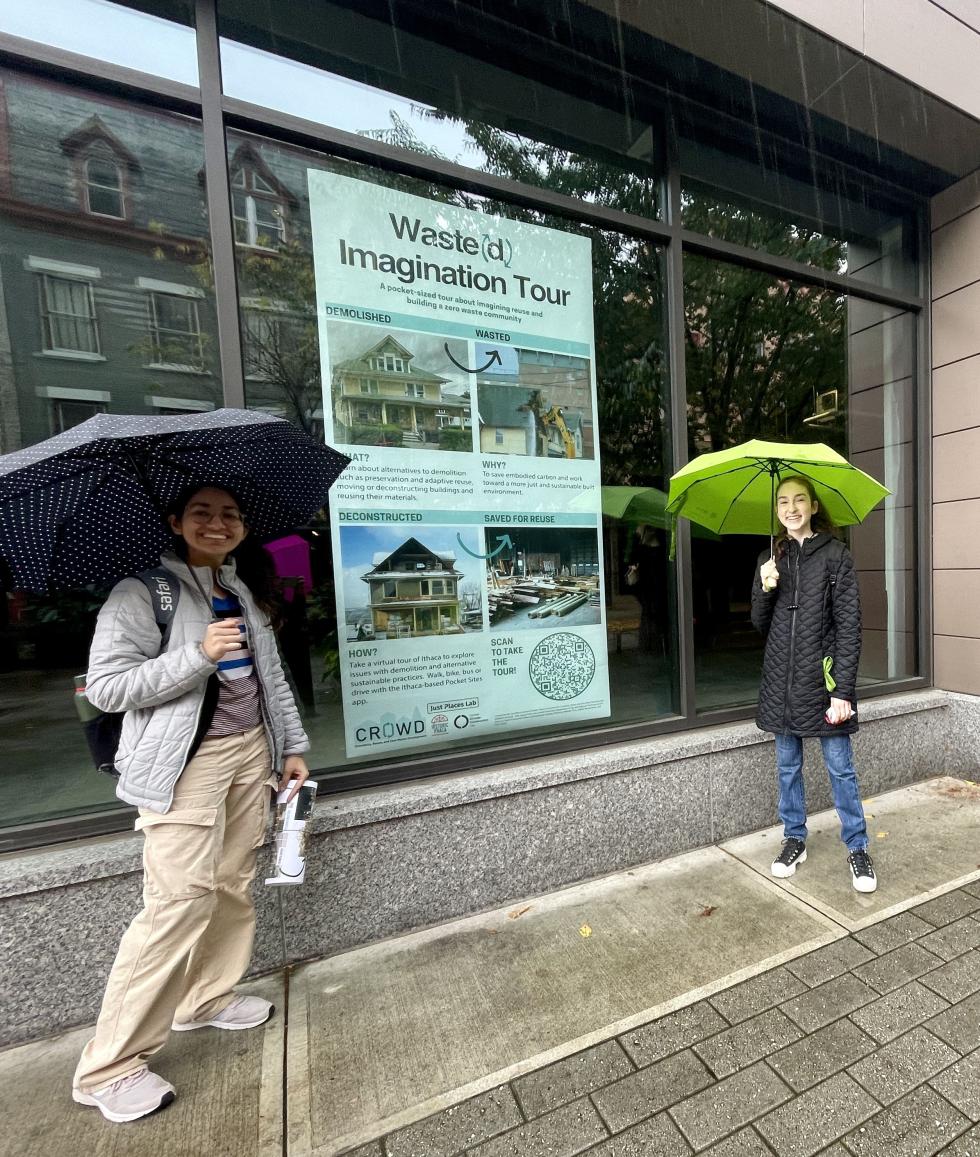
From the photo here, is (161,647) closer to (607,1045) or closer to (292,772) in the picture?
(292,772)

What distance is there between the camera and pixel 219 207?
261cm

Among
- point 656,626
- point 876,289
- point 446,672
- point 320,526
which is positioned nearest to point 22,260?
point 320,526

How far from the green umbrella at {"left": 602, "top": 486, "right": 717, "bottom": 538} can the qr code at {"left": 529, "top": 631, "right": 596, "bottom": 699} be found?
0.83 metres

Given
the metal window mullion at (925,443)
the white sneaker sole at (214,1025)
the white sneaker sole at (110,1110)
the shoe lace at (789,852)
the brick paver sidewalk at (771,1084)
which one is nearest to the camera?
the brick paver sidewalk at (771,1084)

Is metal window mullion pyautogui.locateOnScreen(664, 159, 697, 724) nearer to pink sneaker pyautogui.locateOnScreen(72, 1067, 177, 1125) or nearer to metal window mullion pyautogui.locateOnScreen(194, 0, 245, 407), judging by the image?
metal window mullion pyautogui.locateOnScreen(194, 0, 245, 407)

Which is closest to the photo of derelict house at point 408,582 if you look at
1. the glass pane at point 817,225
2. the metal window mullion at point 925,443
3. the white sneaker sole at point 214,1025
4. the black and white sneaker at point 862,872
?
the white sneaker sole at point 214,1025

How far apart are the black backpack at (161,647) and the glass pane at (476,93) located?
2.46m

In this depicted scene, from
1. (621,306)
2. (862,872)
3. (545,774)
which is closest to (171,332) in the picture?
(621,306)

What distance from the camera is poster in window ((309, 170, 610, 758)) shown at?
2904 millimetres

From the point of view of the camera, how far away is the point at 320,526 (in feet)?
9.37

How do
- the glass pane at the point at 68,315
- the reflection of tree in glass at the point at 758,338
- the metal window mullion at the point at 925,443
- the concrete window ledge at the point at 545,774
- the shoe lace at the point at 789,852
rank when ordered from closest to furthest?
the concrete window ledge at the point at 545,774 → the glass pane at the point at 68,315 → the shoe lace at the point at 789,852 → the reflection of tree in glass at the point at 758,338 → the metal window mullion at the point at 925,443

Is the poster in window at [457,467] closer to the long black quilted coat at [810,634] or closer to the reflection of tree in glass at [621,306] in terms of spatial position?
the reflection of tree in glass at [621,306]

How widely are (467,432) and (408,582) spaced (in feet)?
2.96

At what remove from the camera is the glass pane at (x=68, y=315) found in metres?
2.43
